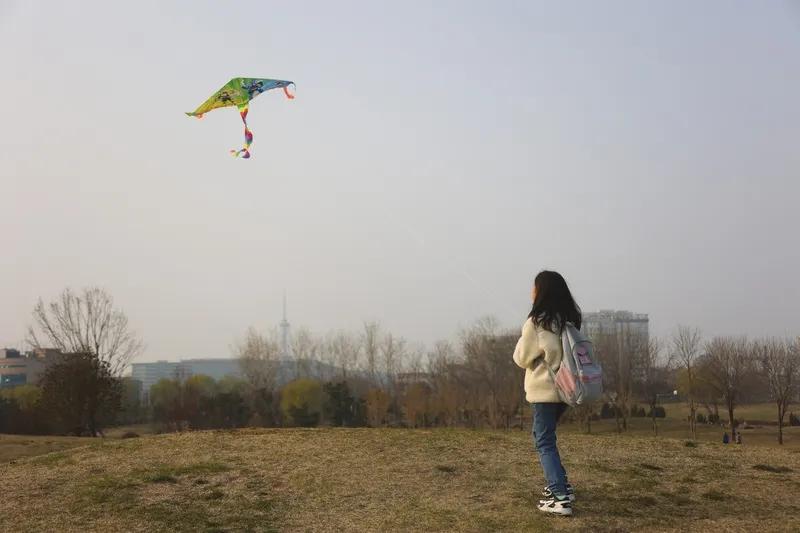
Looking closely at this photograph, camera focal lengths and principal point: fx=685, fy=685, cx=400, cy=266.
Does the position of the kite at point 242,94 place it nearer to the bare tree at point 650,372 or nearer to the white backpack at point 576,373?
the white backpack at point 576,373

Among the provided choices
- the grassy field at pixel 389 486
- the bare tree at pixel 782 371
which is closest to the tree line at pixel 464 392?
the bare tree at pixel 782 371

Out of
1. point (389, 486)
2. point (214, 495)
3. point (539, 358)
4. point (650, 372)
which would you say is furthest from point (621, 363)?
point (539, 358)

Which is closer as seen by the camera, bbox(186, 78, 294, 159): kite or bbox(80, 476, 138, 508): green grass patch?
bbox(80, 476, 138, 508): green grass patch

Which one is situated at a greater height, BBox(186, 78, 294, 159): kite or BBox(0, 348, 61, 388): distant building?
BBox(186, 78, 294, 159): kite

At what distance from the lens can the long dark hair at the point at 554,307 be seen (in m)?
5.61

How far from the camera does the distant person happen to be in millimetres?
5578

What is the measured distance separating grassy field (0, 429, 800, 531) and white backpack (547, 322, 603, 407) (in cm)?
101

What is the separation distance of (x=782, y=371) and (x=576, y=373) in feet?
136

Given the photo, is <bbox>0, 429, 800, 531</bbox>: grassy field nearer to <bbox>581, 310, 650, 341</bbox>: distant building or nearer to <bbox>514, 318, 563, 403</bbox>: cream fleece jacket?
<bbox>514, 318, 563, 403</bbox>: cream fleece jacket

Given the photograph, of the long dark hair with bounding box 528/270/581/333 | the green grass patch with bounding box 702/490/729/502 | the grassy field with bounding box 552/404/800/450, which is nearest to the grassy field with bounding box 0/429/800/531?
the green grass patch with bounding box 702/490/729/502

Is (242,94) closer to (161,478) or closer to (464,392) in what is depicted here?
(161,478)

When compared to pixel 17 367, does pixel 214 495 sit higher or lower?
higher

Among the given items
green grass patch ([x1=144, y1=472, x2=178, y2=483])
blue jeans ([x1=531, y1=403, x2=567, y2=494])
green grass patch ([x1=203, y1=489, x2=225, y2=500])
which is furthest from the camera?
green grass patch ([x1=144, y1=472, x2=178, y2=483])

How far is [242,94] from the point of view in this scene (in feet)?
40.0
